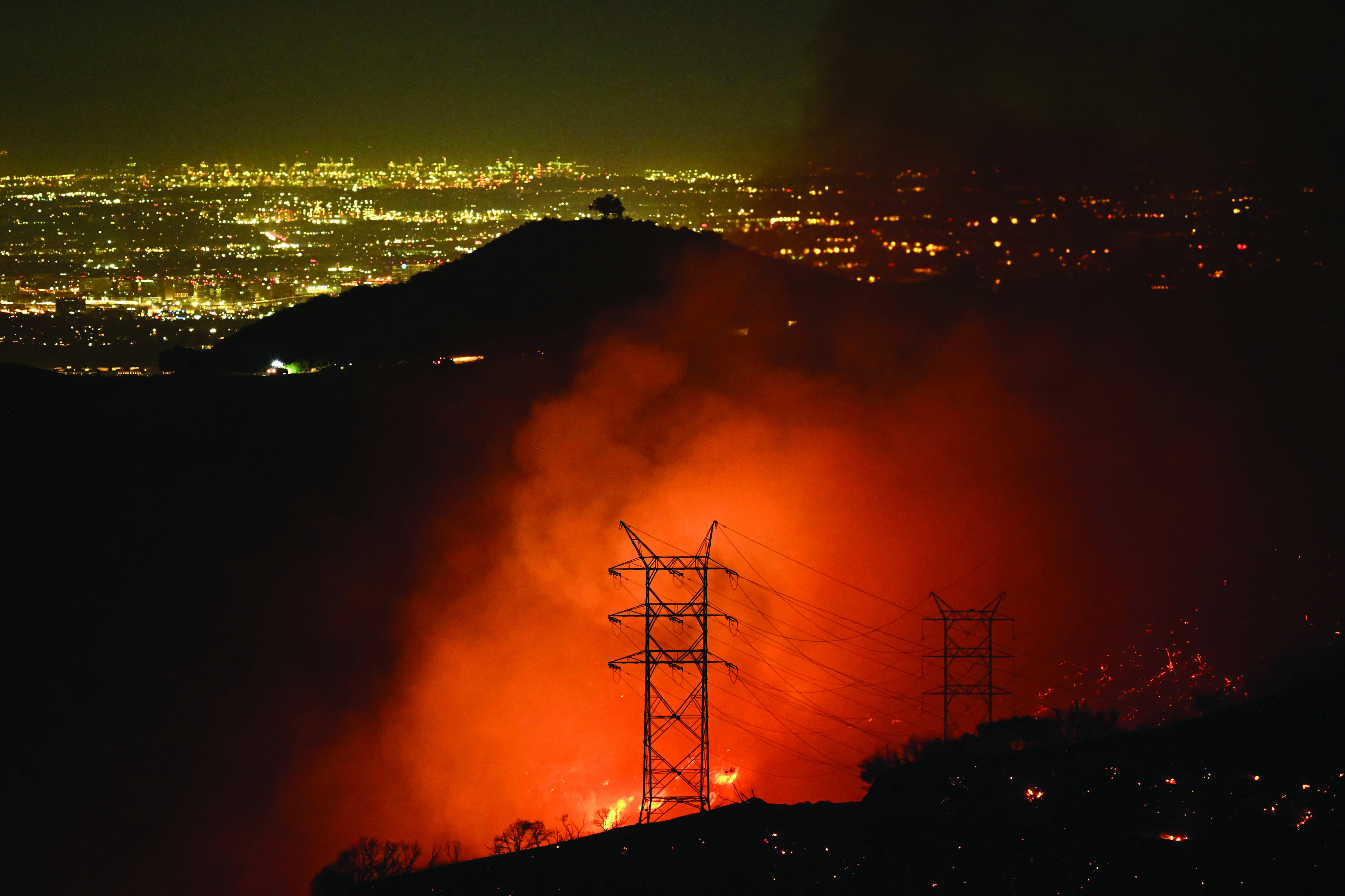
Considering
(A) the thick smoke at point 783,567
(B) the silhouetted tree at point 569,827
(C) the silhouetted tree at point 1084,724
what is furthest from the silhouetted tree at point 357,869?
(C) the silhouetted tree at point 1084,724

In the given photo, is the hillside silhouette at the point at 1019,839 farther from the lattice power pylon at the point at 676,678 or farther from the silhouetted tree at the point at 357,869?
the lattice power pylon at the point at 676,678

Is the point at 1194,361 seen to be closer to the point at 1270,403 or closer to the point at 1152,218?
the point at 1270,403

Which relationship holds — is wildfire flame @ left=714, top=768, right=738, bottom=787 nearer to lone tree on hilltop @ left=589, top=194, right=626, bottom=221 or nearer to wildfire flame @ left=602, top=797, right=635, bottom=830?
wildfire flame @ left=602, top=797, right=635, bottom=830

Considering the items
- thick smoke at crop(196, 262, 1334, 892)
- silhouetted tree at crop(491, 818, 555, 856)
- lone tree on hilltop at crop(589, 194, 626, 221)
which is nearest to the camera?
silhouetted tree at crop(491, 818, 555, 856)

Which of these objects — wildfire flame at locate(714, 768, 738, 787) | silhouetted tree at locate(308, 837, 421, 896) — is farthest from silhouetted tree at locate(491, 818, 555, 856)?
wildfire flame at locate(714, 768, 738, 787)

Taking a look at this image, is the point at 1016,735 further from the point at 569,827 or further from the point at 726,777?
the point at 569,827

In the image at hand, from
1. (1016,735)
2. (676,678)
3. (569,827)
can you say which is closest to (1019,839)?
(1016,735)
